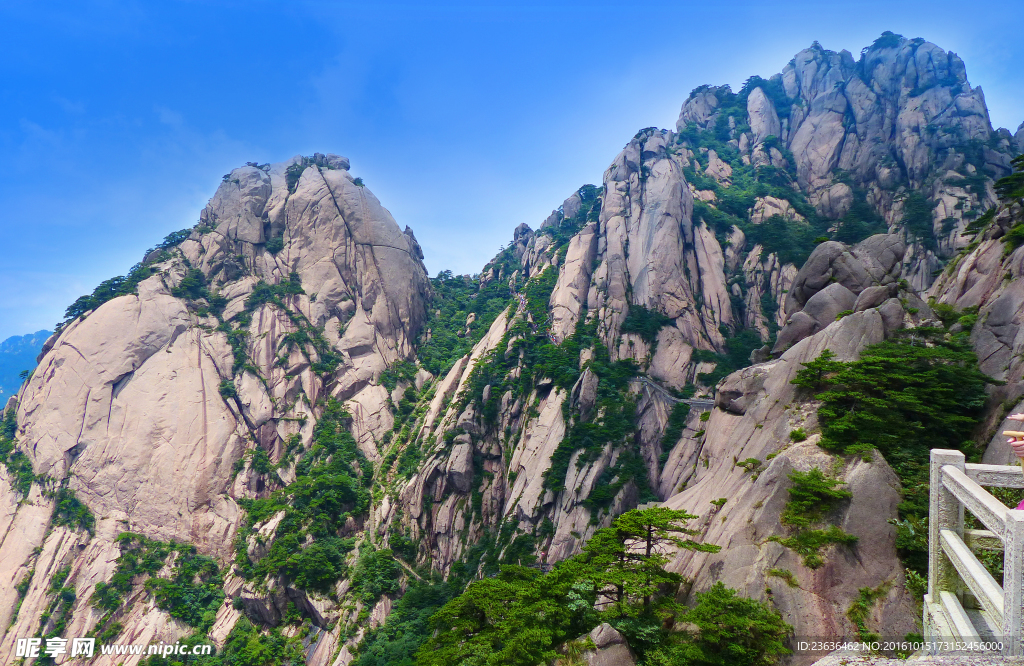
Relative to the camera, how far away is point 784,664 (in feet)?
40.8

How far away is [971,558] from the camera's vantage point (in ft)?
26.8

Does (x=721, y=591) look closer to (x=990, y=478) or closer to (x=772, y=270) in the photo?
(x=990, y=478)

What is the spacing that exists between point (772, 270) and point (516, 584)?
4089cm

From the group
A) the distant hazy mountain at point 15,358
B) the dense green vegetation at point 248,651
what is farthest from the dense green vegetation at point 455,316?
the distant hazy mountain at point 15,358

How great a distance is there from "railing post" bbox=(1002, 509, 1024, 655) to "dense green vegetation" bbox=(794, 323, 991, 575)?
26.8ft

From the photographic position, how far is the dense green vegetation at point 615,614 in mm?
12812

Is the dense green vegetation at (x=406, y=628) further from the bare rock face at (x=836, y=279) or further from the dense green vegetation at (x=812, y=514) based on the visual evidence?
the bare rock face at (x=836, y=279)

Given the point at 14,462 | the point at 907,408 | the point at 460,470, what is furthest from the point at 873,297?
the point at 14,462

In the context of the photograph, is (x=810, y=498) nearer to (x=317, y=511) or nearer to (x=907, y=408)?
(x=907, y=408)

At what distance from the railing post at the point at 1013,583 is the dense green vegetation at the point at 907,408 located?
322 inches

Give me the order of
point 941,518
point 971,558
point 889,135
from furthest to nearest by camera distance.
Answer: point 889,135 → point 941,518 → point 971,558

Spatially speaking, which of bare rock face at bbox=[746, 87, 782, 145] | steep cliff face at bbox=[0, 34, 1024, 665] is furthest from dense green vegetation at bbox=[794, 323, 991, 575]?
bare rock face at bbox=[746, 87, 782, 145]

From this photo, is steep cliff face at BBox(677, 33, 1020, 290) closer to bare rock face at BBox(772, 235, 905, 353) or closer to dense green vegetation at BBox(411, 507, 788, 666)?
bare rock face at BBox(772, 235, 905, 353)

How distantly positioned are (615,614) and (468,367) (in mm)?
38880
